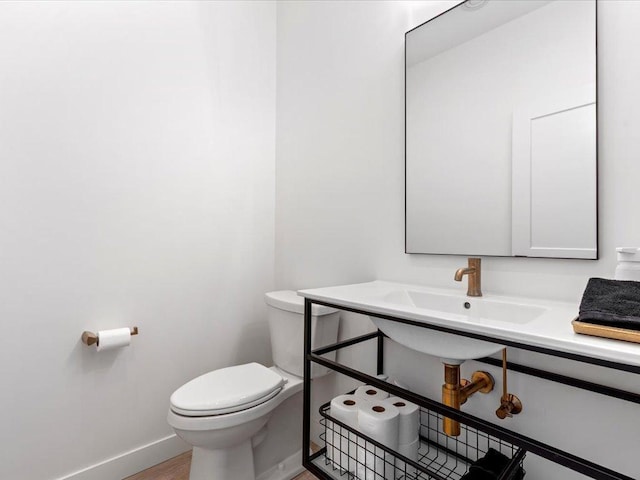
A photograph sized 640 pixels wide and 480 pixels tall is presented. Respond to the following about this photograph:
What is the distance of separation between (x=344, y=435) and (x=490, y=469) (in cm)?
47

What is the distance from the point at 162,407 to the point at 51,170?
123 centimetres

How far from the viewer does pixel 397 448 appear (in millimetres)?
1207

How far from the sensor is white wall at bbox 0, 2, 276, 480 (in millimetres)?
1403

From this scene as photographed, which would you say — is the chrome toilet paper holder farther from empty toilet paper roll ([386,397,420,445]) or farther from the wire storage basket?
empty toilet paper roll ([386,397,420,445])

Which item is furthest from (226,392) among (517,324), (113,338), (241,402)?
(517,324)

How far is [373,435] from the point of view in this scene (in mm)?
1160

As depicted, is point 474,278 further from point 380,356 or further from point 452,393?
point 380,356

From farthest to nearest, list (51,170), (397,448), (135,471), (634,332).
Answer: (135,471)
(51,170)
(397,448)
(634,332)

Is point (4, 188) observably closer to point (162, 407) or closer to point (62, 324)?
point (62, 324)

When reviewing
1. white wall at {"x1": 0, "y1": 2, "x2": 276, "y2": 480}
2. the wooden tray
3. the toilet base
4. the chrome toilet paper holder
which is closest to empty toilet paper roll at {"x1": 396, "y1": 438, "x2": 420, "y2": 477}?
the toilet base

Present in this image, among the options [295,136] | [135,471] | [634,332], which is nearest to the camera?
[634,332]

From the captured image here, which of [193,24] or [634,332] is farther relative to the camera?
[193,24]

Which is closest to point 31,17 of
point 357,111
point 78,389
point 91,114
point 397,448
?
point 91,114

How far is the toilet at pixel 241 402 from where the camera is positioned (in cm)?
132
